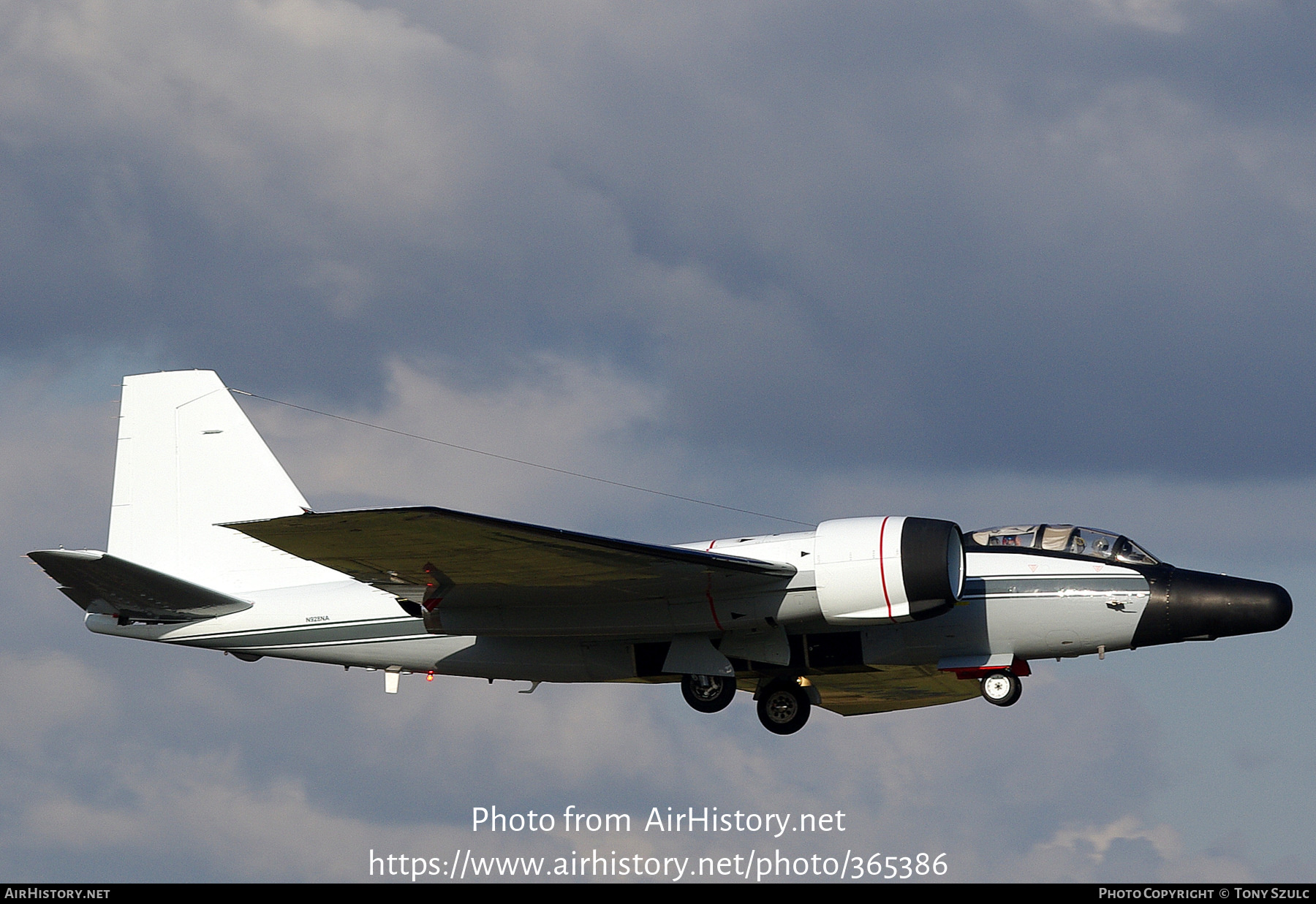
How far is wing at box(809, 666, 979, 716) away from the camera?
97.8 ft

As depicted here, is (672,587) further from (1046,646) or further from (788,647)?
(1046,646)

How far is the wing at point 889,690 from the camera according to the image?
97.8ft

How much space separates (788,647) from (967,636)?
10.2ft

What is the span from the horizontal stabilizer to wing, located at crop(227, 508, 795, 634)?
4.53 meters

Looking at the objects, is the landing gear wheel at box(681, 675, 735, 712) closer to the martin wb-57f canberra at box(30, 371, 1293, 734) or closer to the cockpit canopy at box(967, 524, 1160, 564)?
the martin wb-57f canberra at box(30, 371, 1293, 734)

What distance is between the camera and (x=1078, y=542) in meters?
27.5

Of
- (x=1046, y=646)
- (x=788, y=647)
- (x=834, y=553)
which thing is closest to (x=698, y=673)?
(x=788, y=647)

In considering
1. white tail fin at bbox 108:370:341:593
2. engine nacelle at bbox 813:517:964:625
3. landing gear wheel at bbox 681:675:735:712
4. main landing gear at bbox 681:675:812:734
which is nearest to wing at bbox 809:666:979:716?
main landing gear at bbox 681:675:812:734

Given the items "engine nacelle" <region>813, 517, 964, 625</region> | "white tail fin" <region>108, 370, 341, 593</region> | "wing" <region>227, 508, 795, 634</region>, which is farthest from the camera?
"white tail fin" <region>108, 370, 341, 593</region>

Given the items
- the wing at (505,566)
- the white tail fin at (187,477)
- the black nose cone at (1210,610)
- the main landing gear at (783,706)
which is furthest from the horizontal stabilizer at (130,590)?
the black nose cone at (1210,610)

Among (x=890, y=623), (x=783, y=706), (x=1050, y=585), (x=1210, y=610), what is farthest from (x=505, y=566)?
(x=1210, y=610)

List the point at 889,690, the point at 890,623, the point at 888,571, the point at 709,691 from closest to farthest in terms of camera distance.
A: 1. the point at 888,571
2. the point at 890,623
3. the point at 709,691
4. the point at 889,690

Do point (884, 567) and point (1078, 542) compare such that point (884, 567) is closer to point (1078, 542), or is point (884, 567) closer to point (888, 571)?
point (888, 571)

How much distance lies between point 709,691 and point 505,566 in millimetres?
4887
